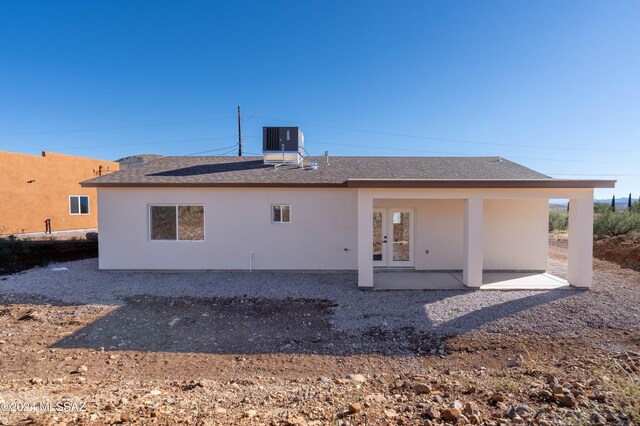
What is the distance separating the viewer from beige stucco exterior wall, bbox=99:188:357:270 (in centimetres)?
1039

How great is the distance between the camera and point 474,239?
28.0 ft

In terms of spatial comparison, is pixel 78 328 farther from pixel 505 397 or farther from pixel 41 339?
pixel 505 397

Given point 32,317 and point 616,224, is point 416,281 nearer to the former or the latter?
point 32,317

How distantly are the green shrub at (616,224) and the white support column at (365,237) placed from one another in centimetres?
1535

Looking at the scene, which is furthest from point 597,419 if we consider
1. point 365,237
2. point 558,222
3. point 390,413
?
point 558,222

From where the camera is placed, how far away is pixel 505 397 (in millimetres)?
3414

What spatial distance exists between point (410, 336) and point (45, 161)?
24146mm

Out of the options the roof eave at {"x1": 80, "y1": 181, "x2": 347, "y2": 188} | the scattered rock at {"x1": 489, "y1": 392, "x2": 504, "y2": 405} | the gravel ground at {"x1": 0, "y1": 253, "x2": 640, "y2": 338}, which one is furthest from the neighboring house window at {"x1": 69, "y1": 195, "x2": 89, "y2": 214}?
the scattered rock at {"x1": 489, "y1": 392, "x2": 504, "y2": 405}

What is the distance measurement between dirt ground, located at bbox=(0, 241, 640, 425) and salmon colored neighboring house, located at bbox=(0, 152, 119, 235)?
1524 centimetres

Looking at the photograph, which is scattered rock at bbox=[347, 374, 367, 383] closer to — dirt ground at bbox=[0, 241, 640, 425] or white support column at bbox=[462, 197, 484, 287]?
dirt ground at bbox=[0, 241, 640, 425]

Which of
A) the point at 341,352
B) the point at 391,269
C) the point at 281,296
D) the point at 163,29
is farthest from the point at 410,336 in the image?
the point at 163,29

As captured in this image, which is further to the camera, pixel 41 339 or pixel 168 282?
pixel 168 282

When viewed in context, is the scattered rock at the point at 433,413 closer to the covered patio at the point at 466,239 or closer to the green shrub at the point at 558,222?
the covered patio at the point at 466,239

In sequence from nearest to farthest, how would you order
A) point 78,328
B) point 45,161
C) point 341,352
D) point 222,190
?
point 341,352, point 78,328, point 222,190, point 45,161
